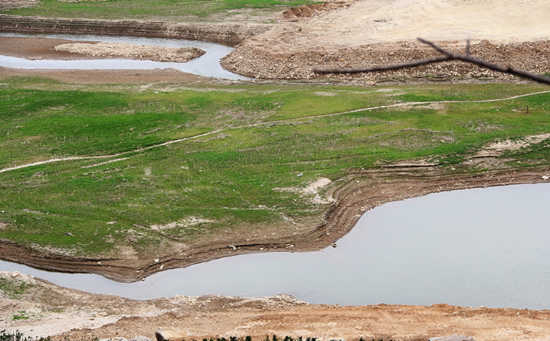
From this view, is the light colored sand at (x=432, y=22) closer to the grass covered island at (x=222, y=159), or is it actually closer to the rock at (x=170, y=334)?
the grass covered island at (x=222, y=159)

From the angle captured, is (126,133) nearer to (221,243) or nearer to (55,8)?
(221,243)

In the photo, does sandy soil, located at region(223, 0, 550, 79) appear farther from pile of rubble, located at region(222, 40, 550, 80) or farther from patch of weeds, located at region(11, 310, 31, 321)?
patch of weeds, located at region(11, 310, 31, 321)

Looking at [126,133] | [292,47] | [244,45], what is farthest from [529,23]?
[126,133]

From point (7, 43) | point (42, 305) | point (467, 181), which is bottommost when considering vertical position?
point (42, 305)

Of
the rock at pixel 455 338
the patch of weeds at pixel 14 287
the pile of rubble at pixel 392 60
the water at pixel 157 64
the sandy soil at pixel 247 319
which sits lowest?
the patch of weeds at pixel 14 287

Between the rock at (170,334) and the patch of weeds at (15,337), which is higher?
the rock at (170,334)

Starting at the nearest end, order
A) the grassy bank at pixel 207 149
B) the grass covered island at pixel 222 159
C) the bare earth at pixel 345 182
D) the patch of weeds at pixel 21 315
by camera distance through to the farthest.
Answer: the bare earth at pixel 345 182 < the patch of weeds at pixel 21 315 < the grass covered island at pixel 222 159 < the grassy bank at pixel 207 149

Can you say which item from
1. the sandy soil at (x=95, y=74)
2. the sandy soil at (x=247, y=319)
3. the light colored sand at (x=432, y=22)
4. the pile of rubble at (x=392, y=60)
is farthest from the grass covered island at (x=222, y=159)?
the light colored sand at (x=432, y=22)
